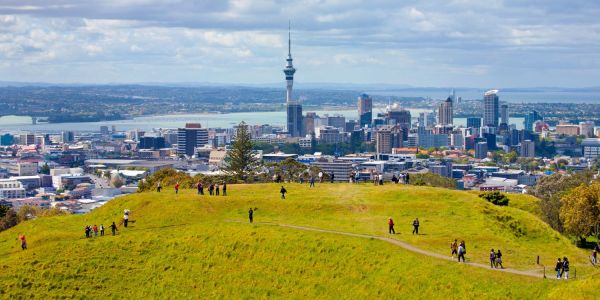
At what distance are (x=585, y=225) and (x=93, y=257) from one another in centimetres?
2494

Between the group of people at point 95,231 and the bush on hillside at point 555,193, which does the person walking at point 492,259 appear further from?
the bush on hillside at point 555,193

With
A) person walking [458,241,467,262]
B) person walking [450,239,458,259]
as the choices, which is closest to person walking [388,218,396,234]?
person walking [450,239,458,259]

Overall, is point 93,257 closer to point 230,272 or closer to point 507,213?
point 230,272

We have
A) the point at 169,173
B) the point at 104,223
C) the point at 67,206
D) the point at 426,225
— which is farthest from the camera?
the point at 67,206

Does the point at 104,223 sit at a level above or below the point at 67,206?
above

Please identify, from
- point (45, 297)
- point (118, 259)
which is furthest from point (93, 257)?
point (45, 297)

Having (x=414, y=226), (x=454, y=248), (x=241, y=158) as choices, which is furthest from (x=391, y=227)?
(x=241, y=158)

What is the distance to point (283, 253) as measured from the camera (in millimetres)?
41156

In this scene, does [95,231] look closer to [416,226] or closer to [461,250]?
[416,226]

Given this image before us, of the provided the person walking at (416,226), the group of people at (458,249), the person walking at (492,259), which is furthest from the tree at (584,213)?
the person walking at (492,259)

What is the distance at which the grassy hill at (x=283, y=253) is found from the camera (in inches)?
1474

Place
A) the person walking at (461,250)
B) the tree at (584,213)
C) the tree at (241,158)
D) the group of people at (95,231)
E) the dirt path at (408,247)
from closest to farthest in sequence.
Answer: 1. the dirt path at (408,247)
2. the person walking at (461,250)
3. the group of people at (95,231)
4. the tree at (584,213)
5. the tree at (241,158)

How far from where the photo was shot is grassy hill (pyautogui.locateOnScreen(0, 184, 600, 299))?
37.4 meters

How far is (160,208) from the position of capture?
158 feet
